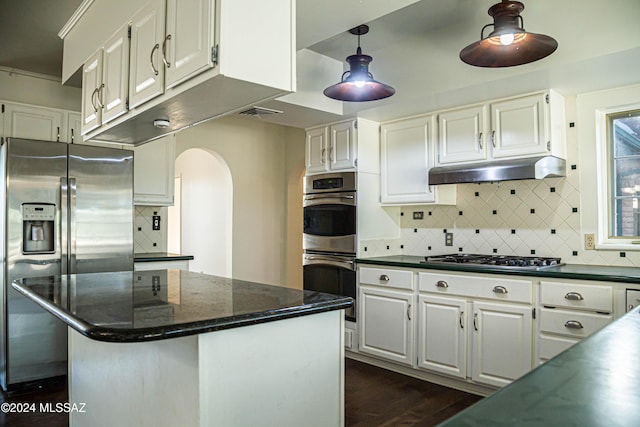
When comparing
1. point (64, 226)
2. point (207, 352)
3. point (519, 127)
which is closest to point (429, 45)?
point (519, 127)

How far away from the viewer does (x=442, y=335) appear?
3.25 m

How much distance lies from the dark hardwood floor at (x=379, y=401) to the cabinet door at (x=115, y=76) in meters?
1.86

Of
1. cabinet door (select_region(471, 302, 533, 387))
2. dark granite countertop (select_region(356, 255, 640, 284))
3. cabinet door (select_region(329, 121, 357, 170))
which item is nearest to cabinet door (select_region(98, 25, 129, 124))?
cabinet door (select_region(329, 121, 357, 170))

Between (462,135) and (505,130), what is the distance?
13.5 inches

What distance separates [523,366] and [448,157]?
5.24 ft

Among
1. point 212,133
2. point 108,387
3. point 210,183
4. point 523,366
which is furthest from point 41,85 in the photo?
point 523,366

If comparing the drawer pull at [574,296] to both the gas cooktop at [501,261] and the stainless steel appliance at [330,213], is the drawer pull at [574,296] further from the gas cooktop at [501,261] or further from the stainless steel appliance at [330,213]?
the stainless steel appliance at [330,213]

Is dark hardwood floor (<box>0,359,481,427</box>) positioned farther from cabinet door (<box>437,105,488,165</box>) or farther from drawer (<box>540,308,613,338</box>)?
cabinet door (<box>437,105,488,165</box>)

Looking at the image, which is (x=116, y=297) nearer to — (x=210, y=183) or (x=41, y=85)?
(x=41, y=85)

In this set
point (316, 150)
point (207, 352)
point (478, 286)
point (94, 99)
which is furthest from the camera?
point (316, 150)

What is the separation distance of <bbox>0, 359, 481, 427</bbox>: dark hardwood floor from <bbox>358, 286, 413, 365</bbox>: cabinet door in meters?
0.19

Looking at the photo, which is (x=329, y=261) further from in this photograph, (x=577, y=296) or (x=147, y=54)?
(x=147, y=54)

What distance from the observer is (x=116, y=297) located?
1789 millimetres

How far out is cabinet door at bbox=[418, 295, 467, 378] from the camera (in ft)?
10.3
